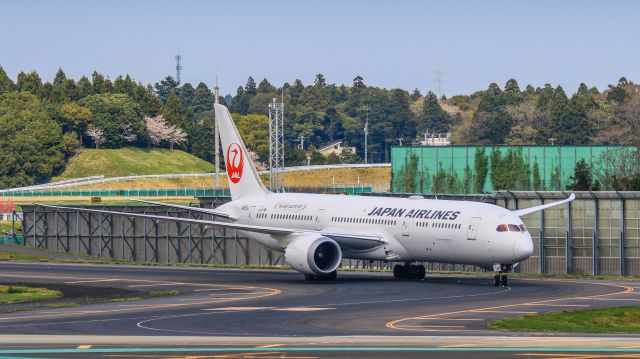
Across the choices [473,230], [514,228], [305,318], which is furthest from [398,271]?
[305,318]

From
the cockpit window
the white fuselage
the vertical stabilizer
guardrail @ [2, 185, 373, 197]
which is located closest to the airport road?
the white fuselage

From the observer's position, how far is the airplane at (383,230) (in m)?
64.4

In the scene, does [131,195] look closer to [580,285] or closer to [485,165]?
[485,165]

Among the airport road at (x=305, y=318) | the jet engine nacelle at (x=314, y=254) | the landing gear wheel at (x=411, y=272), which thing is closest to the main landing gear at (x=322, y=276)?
the jet engine nacelle at (x=314, y=254)

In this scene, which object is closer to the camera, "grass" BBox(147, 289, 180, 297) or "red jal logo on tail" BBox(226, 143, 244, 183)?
"grass" BBox(147, 289, 180, 297)

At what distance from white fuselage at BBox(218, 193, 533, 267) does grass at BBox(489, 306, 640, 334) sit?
1366 centimetres

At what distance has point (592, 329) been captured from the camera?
145ft

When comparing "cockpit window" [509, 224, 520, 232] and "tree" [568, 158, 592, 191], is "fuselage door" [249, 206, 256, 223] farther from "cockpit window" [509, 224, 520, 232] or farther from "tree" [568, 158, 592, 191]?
"tree" [568, 158, 592, 191]

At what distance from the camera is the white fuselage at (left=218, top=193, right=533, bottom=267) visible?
64188mm

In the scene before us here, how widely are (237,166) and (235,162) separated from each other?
335 millimetres

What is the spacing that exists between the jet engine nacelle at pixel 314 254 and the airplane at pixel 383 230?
51mm

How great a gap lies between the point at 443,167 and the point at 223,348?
118221 millimetres

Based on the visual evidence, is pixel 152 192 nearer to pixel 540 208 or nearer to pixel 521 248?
pixel 540 208

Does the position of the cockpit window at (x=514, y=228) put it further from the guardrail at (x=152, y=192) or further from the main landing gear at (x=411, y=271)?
the guardrail at (x=152, y=192)
